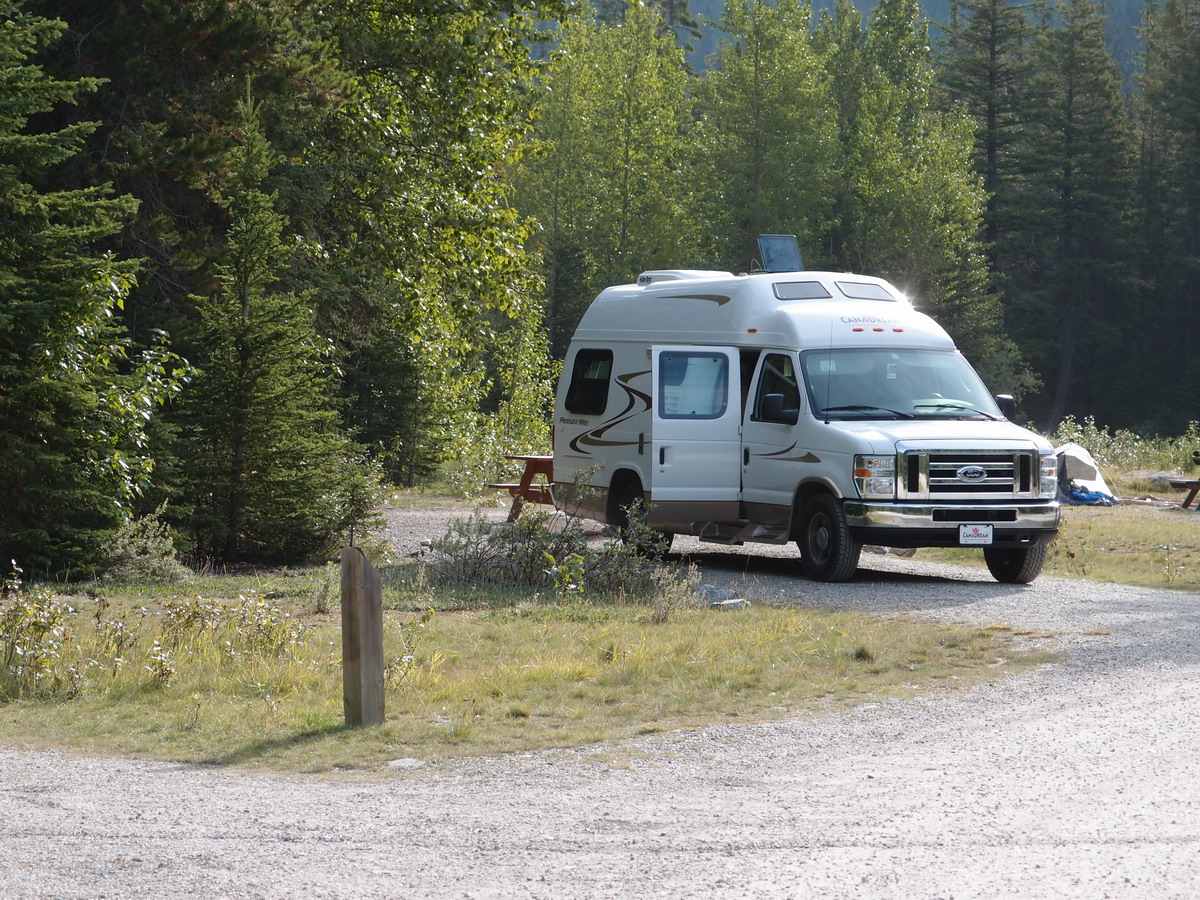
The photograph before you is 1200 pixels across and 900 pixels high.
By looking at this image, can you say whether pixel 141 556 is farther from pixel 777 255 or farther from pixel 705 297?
pixel 777 255

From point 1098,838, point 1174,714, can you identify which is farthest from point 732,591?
point 1098,838

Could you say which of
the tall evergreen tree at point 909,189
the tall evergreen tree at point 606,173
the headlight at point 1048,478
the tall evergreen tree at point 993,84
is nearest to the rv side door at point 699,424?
the headlight at point 1048,478

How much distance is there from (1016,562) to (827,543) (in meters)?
1.92

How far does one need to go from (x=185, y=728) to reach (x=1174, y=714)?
520 cm

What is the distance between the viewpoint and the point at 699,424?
14391mm

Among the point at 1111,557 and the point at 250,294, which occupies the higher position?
the point at 250,294

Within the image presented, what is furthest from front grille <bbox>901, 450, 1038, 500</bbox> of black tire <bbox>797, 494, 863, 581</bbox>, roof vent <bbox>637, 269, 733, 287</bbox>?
roof vent <bbox>637, 269, 733, 287</bbox>

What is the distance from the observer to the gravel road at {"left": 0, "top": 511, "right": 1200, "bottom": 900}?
189 inches

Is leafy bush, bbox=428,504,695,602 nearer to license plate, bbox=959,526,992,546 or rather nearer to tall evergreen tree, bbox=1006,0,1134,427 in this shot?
license plate, bbox=959,526,992,546

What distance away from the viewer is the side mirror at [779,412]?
13914 mm

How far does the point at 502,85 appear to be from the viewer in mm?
20531

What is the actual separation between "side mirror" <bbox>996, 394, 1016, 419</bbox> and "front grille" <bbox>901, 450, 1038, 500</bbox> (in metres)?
1.34

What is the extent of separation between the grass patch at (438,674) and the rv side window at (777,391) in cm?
314

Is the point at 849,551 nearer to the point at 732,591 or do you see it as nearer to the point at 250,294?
the point at 732,591
